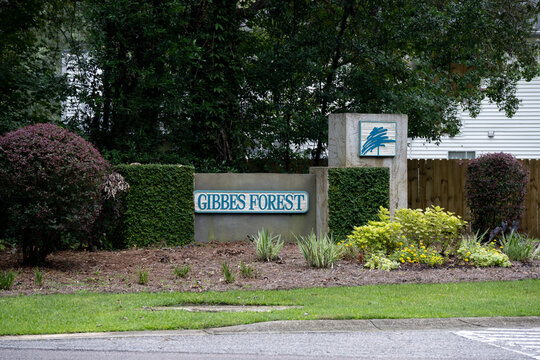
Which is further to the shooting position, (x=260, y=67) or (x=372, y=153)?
(x=260, y=67)

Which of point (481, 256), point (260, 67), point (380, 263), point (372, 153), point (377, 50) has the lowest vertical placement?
point (380, 263)

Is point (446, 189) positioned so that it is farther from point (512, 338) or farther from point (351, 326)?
point (351, 326)

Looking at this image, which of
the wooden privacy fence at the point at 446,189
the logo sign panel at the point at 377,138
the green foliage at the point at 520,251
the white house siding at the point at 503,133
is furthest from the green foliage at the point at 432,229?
the white house siding at the point at 503,133

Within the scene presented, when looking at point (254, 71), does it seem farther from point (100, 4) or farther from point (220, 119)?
point (100, 4)

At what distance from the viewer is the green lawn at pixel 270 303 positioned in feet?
25.0

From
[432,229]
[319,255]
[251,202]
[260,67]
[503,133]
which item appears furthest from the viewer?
[503,133]

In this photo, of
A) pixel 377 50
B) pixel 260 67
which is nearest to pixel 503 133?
pixel 377 50

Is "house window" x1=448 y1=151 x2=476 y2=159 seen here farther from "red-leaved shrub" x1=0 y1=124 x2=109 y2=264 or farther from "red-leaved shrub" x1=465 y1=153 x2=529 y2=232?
"red-leaved shrub" x1=0 y1=124 x2=109 y2=264

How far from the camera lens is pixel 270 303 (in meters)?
8.87

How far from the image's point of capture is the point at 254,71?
1922 cm

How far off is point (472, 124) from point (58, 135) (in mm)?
21158

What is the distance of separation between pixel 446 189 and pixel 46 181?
11897 millimetres

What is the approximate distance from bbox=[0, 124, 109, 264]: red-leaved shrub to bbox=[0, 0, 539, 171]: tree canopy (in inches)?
199

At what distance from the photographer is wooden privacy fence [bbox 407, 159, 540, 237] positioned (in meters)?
18.5
